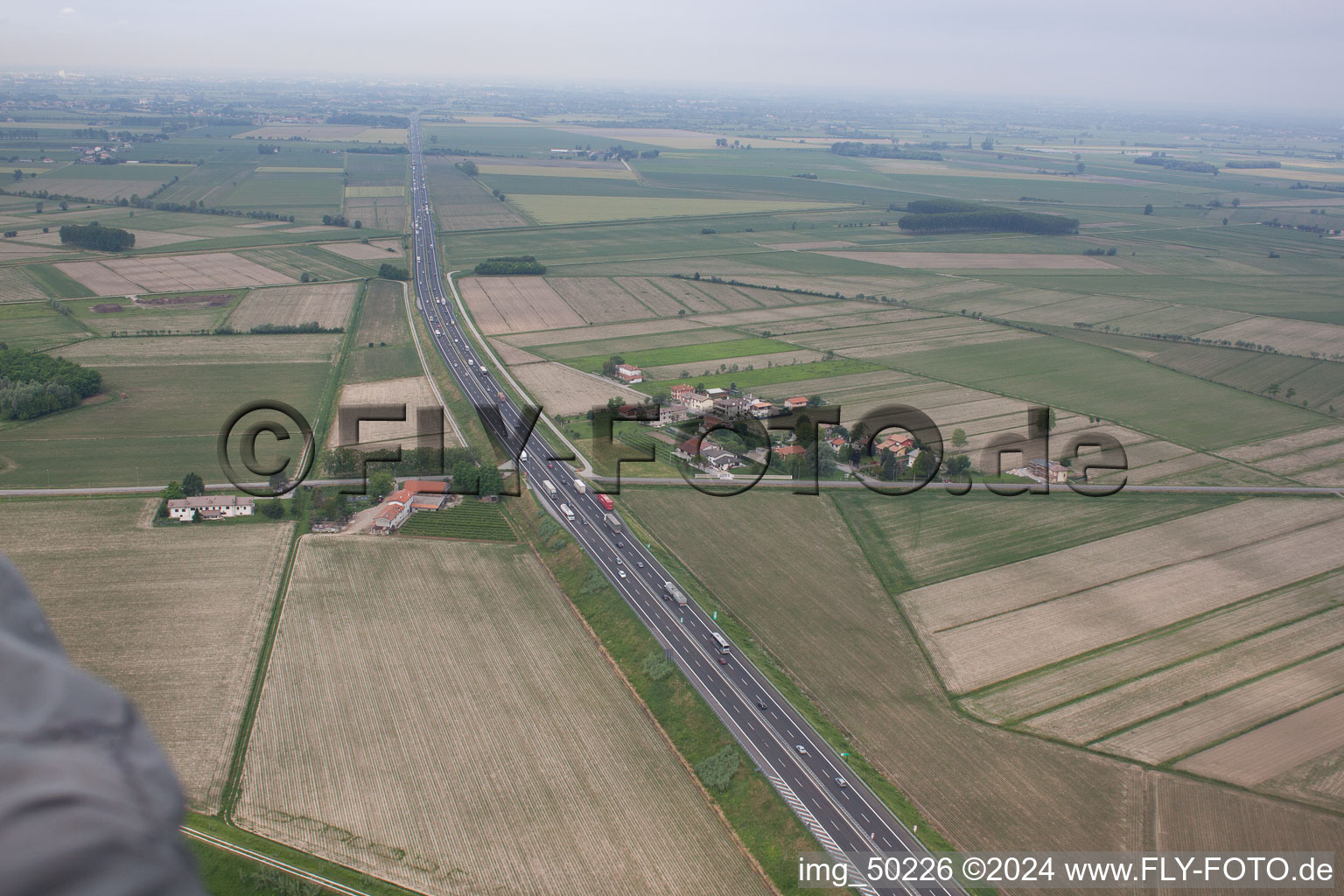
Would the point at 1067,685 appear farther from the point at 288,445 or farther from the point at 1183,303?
the point at 1183,303

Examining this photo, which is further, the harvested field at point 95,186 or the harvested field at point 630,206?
the harvested field at point 630,206

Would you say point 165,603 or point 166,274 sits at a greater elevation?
point 166,274

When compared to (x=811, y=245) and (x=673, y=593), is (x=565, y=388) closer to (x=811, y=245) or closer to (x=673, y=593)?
(x=673, y=593)

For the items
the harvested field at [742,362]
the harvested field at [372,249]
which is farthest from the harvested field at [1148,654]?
the harvested field at [372,249]

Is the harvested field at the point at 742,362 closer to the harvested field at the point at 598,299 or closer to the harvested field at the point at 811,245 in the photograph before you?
the harvested field at the point at 598,299

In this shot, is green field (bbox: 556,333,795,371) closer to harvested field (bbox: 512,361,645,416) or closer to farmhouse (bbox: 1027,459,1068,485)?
harvested field (bbox: 512,361,645,416)

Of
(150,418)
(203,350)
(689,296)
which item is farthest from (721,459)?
(203,350)
